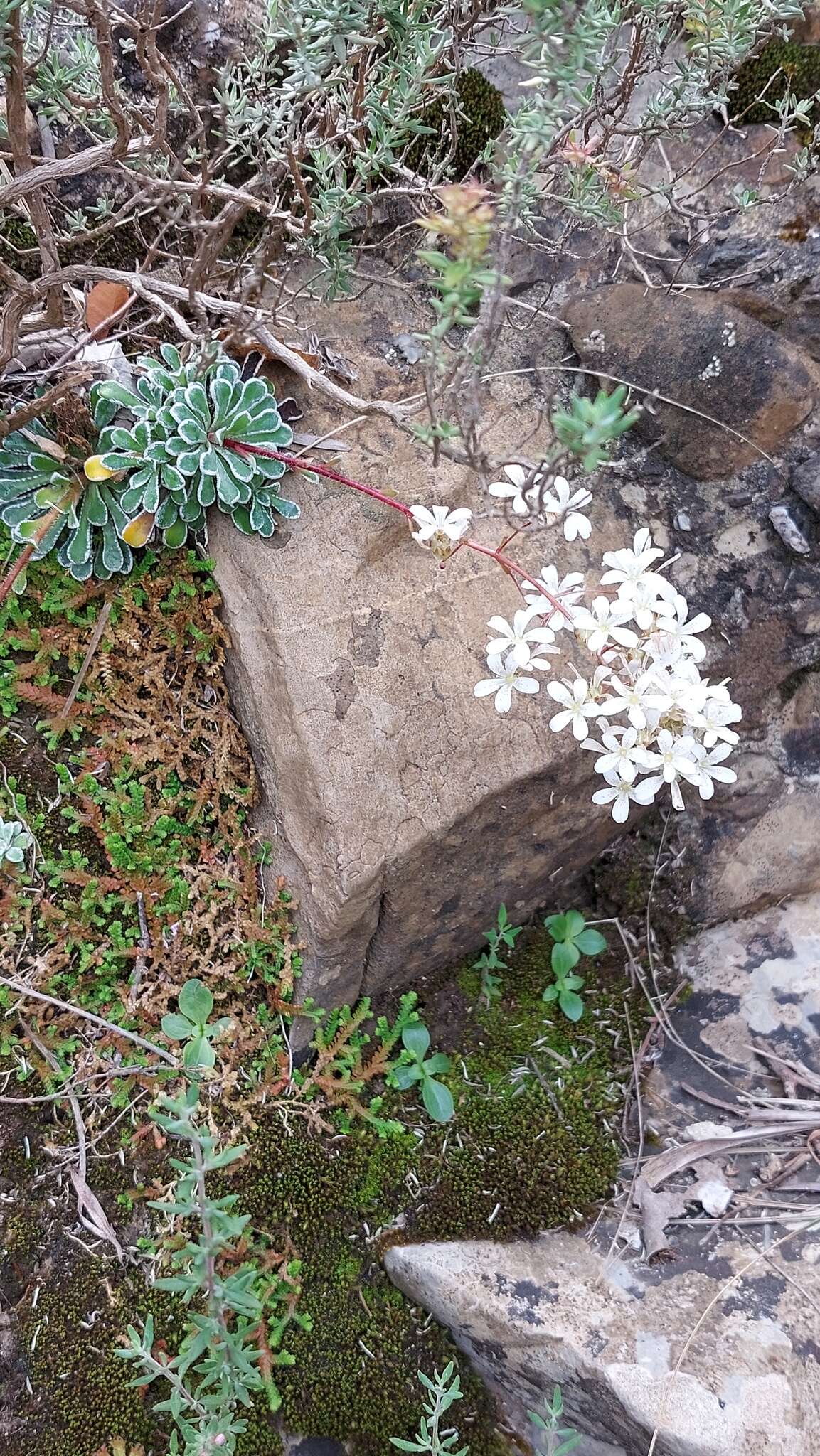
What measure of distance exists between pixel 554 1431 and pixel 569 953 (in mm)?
1443

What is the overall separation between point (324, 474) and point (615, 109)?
1650 millimetres

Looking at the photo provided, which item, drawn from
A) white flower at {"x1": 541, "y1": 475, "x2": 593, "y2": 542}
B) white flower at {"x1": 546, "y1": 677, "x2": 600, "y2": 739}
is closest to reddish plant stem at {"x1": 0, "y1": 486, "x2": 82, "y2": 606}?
white flower at {"x1": 541, "y1": 475, "x2": 593, "y2": 542}

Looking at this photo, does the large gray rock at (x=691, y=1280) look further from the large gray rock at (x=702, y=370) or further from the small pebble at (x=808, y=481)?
the large gray rock at (x=702, y=370)

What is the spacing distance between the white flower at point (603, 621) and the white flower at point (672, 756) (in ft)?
0.88

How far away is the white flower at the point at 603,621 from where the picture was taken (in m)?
2.44

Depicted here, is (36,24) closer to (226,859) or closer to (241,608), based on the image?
(241,608)

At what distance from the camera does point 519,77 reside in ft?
12.3

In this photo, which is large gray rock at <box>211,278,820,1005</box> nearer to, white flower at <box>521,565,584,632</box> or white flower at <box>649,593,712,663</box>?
white flower at <box>521,565,584,632</box>

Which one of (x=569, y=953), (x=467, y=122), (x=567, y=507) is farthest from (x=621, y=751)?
(x=467, y=122)

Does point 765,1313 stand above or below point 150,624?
below

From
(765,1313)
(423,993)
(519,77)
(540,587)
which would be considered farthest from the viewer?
(519,77)

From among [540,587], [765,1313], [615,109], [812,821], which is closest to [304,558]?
[540,587]

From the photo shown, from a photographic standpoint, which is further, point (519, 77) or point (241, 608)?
point (519, 77)

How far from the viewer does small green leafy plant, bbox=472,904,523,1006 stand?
344cm
